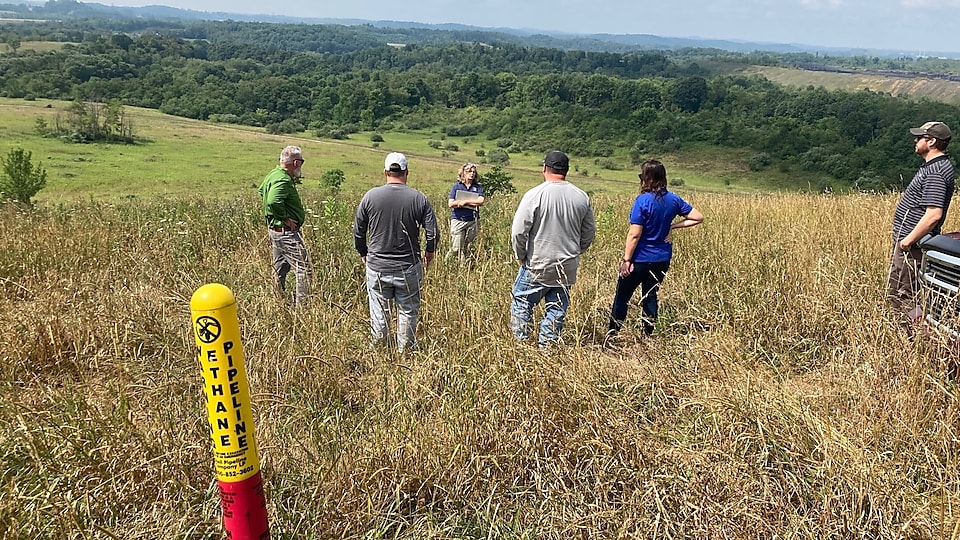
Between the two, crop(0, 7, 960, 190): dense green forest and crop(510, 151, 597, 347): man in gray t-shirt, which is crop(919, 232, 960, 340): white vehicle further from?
crop(0, 7, 960, 190): dense green forest

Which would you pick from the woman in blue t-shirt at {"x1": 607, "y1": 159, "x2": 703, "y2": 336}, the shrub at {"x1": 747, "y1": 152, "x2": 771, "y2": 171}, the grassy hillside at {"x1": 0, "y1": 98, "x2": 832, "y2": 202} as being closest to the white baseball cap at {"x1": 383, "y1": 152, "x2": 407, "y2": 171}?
the woman in blue t-shirt at {"x1": 607, "y1": 159, "x2": 703, "y2": 336}

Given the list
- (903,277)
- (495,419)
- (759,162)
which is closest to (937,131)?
(903,277)

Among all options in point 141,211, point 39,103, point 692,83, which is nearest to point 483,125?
point 692,83

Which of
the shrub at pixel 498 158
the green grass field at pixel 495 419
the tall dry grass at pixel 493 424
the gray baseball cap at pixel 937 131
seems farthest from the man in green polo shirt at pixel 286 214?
the shrub at pixel 498 158

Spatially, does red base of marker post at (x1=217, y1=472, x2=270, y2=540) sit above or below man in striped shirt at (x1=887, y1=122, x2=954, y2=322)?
below

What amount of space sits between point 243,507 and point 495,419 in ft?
4.16

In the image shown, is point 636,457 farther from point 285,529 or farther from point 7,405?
point 7,405

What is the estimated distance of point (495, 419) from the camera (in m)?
2.78

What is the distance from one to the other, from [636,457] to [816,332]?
2.09m

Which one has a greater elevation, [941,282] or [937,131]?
[937,131]

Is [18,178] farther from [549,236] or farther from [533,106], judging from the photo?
[533,106]

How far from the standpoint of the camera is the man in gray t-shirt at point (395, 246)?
4336 mm

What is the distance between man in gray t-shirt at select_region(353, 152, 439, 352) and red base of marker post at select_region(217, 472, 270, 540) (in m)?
2.45

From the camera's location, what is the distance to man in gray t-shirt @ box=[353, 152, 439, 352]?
171 inches
